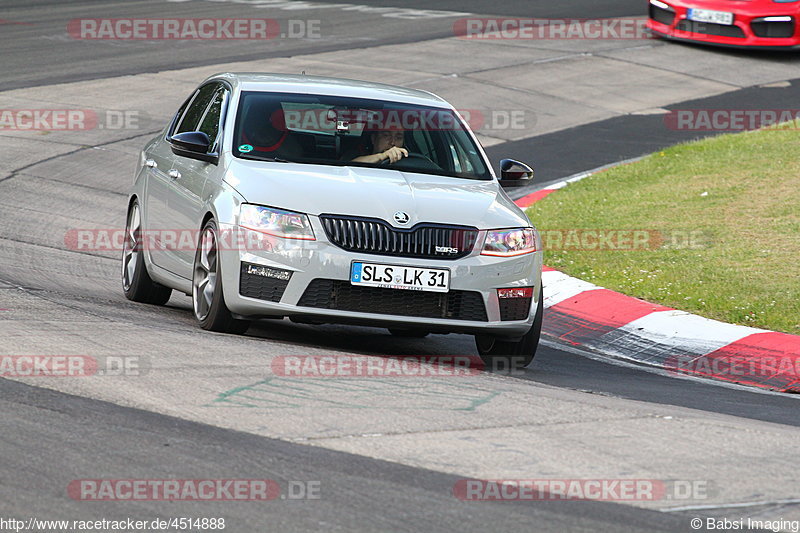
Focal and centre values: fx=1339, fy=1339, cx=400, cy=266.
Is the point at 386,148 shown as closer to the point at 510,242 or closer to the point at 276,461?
the point at 510,242

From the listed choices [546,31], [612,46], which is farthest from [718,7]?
[546,31]

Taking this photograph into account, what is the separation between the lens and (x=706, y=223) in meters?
12.1

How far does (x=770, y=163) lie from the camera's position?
46.8ft

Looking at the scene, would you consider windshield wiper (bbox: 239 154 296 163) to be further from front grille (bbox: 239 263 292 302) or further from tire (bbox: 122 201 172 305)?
tire (bbox: 122 201 172 305)

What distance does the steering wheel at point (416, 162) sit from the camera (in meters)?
8.42

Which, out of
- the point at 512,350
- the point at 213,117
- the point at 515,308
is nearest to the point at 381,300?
the point at 515,308

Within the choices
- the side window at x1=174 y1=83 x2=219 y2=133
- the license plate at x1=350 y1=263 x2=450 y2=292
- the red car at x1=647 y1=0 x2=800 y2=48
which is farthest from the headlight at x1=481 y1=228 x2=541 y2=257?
the red car at x1=647 y1=0 x2=800 y2=48

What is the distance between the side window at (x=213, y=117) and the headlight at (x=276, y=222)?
1193mm

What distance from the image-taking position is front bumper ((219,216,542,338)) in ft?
24.3

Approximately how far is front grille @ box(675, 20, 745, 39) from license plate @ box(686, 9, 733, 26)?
0.12 meters

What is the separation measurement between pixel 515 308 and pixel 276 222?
4.92 feet

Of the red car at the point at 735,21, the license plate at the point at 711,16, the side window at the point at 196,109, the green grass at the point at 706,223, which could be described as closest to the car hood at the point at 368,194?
the side window at the point at 196,109

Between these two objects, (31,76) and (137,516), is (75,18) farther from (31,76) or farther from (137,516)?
(137,516)

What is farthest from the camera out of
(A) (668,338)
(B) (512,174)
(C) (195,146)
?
(A) (668,338)
